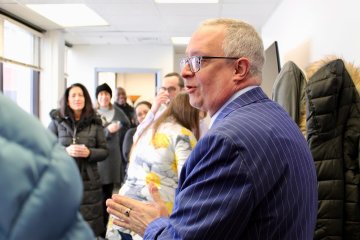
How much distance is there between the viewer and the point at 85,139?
3.07 metres

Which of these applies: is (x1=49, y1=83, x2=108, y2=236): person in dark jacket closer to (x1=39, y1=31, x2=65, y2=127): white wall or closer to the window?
the window

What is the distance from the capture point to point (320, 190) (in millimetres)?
1631

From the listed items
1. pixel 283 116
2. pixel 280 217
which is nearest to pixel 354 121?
pixel 283 116

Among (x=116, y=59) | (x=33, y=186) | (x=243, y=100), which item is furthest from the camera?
(x=116, y=59)

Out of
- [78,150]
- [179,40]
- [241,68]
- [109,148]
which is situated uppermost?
[179,40]

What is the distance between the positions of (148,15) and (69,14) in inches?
39.4

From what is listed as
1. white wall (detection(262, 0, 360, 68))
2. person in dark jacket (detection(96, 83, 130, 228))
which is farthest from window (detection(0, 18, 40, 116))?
white wall (detection(262, 0, 360, 68))

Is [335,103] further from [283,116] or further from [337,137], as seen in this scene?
[283,116]

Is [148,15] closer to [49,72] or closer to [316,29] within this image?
[49,72]

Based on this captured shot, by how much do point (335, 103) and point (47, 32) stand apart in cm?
524

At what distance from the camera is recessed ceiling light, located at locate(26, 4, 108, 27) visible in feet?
14.9

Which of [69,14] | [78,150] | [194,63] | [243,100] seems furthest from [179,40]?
[243,100]

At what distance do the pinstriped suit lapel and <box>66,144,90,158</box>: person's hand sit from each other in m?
1.97

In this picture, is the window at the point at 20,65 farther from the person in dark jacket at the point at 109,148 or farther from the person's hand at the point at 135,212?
the person's hand at the point at 135,212
